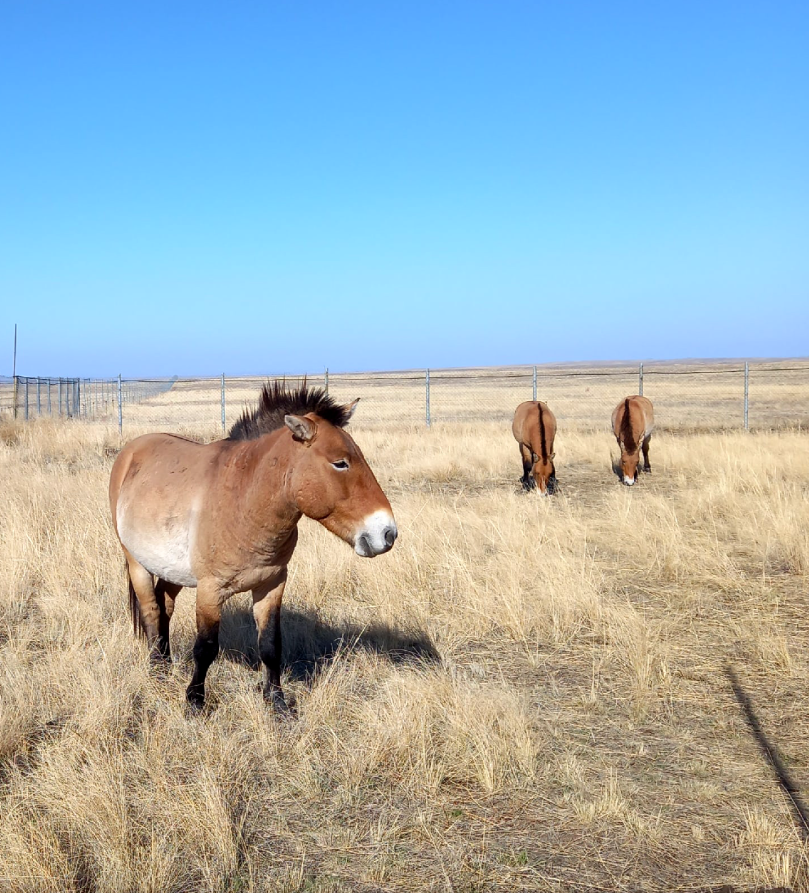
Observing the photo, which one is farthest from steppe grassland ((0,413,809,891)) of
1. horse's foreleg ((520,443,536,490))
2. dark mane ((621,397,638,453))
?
dark mane ((621,397,638,453))

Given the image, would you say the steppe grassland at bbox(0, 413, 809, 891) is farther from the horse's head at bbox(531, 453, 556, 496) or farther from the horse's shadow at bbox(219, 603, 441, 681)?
the horse's head at bbox(531, 453, 556, 496)

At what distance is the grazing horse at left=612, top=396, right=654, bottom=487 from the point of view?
40.2ft

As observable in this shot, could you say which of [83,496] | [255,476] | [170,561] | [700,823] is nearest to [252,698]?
[170,561]

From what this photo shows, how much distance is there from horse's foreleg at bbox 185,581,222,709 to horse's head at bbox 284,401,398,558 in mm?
707

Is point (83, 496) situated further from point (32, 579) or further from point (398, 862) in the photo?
point (398, 862)

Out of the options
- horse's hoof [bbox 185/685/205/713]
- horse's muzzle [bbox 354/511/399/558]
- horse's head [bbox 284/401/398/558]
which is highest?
horse's head [bbox 284/401/398/558]

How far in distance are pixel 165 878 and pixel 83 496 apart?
22.9ft

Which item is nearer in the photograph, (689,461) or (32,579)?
(32,579)

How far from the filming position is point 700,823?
3010 mm

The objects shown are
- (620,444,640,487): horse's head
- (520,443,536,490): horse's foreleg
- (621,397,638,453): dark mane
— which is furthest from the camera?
(621,397,638,453): dark mane

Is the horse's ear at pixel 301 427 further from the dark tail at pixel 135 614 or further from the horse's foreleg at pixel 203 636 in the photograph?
the dark tail at pixel 135 614

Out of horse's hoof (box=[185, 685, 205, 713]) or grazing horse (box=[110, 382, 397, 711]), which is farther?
horse's hoof (box=[185, 685, 205, 713])

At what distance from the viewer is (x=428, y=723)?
3.70m

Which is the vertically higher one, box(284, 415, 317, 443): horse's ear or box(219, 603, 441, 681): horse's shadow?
box(284, 415, 317, 443): horse's ear
